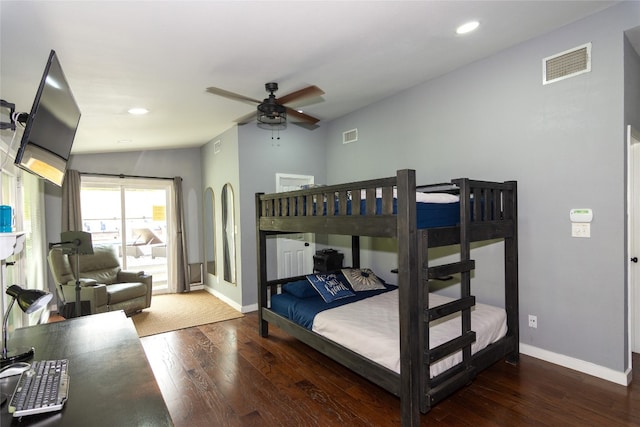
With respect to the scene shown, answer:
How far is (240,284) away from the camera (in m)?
4.80

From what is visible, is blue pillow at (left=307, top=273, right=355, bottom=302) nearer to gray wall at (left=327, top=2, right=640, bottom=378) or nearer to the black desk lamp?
gray wall at (left=327, top=2, right=640, bottom=378)

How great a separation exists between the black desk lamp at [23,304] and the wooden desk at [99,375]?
3.0 inches

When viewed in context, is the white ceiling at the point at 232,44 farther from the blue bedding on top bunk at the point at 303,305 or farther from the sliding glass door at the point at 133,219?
the blue bedding on top bunk at the point at 303,305

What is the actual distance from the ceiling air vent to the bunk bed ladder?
4.57 ft

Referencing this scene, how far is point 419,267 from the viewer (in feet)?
7.03

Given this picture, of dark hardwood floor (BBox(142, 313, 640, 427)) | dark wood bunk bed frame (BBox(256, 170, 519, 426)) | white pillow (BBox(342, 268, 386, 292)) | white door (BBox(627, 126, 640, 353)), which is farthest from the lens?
white pillow (BBox(342, 268, 386, 292))

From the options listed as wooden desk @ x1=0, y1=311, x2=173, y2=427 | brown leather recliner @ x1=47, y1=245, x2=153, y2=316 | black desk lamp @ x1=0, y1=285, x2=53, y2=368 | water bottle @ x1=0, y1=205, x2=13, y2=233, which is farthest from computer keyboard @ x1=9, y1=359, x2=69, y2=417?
brown leather recliner @ x1=47, y1=245, x2=153, y2=316

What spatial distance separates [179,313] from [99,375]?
11.8 ft

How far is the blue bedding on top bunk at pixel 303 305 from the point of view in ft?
10.5

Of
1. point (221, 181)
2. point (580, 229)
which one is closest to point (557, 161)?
point (580, 229)

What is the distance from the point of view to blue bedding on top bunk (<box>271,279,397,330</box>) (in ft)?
10.5

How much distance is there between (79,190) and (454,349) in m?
5.65

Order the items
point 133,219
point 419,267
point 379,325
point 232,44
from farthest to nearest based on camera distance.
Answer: point 133,219 → point 379,325 → point 232,44 → point 419,267

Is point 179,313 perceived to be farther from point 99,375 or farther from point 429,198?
point 429,198
